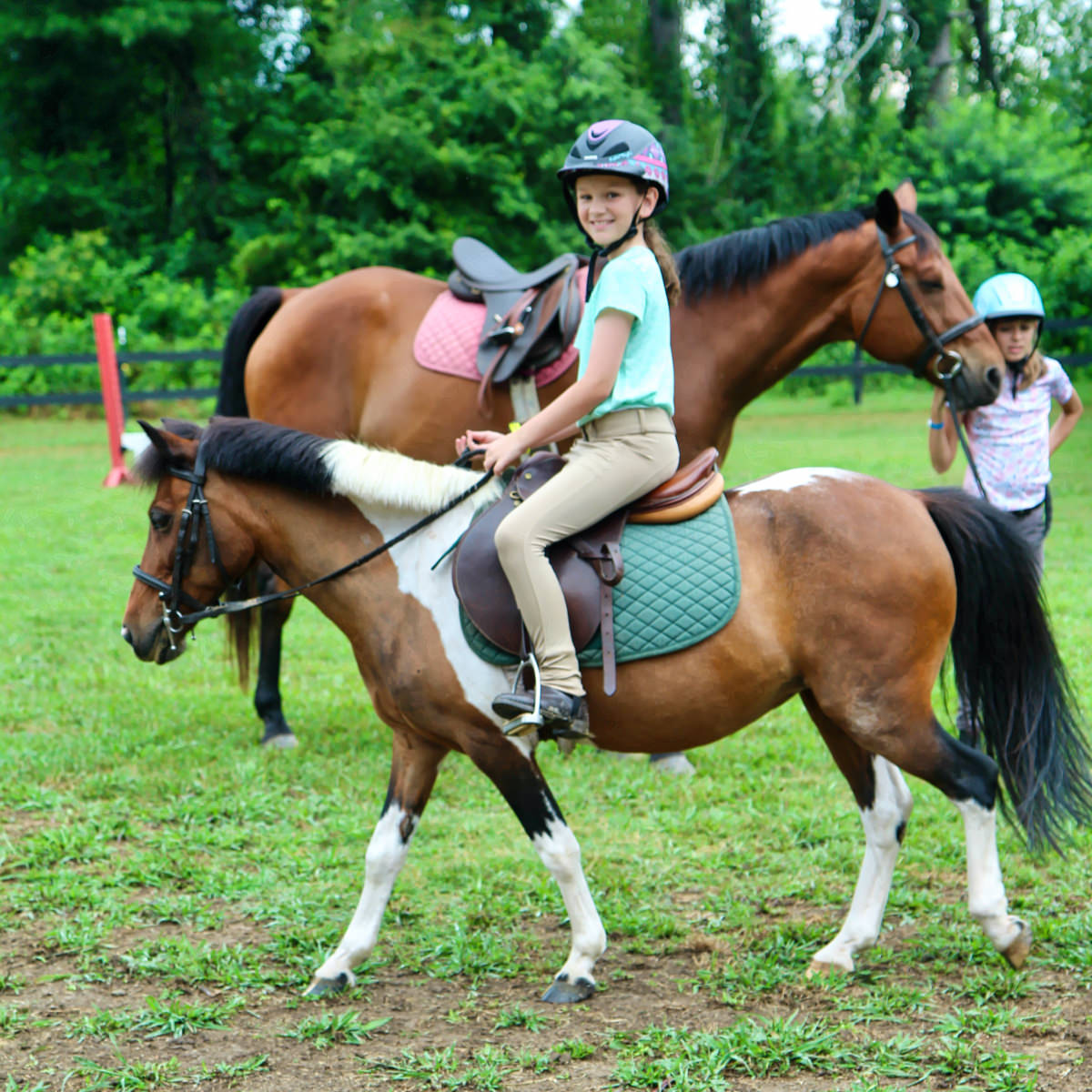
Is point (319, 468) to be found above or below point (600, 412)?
below

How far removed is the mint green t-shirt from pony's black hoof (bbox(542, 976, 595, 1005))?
1.64 metres

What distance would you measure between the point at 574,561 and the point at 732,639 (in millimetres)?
493

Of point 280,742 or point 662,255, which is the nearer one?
point 662,255

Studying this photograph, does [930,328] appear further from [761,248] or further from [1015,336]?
[761,248]

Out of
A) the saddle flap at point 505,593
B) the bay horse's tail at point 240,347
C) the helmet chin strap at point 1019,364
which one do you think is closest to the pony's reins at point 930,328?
the helmet chin strap at point 1019,364

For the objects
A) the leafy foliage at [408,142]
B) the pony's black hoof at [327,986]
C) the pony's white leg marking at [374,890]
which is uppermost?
the leafy foliage at [408,142]

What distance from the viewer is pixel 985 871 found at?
3365mm

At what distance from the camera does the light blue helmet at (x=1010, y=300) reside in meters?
5.12

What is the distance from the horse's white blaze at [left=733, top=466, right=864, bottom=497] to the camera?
11.5ft

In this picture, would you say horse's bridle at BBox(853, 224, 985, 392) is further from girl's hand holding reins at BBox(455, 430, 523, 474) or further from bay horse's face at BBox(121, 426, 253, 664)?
bay horse's face at BBox(121, 426, 253, 664)

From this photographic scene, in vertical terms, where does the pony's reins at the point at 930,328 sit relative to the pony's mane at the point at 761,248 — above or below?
below

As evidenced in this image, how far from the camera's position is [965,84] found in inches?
1357

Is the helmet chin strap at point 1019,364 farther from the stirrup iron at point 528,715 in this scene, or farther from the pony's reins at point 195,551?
the stirrup iron at point 528,715

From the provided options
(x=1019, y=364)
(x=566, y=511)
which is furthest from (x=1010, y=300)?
(x=566, y=511)
